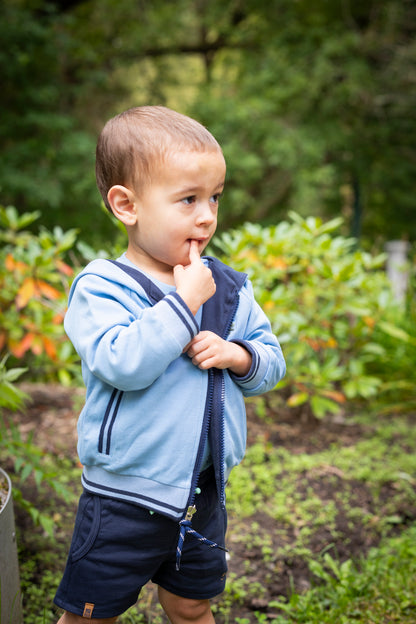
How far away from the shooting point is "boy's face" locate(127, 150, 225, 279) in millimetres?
1332

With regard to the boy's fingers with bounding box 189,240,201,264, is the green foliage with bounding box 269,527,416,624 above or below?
below

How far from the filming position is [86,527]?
142 centimetres

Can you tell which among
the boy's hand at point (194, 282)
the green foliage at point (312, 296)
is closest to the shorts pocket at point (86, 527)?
the boy's hand at point (194, 282)

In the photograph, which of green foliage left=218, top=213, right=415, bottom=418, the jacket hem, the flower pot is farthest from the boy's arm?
green foliage left=218, top=213, right=415, bottom=418

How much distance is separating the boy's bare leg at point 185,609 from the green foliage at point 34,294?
1701mm

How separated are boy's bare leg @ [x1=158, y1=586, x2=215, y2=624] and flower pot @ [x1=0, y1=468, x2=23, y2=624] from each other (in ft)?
1.41

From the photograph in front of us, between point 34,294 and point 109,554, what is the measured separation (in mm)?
1941

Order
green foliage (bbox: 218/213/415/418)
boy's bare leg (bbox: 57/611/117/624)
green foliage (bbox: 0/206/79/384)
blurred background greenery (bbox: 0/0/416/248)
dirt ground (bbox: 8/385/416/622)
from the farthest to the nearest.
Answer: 1. blurred background greenery (bbox: 0/0/416/248)
2. green foliage (bbox: 218/213/415/418)
3. green foliage (bbox: 0/206/79/384)
4. dirt ground (bbox: 8/385/416/622)
5. boy's bare leg (bbox: 57/611/117/624)

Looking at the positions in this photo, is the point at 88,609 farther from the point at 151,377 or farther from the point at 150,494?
the point at 151,377

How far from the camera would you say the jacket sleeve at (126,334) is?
48.5 inches

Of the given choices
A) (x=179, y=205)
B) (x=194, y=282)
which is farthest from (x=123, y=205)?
(x=194, y=282)

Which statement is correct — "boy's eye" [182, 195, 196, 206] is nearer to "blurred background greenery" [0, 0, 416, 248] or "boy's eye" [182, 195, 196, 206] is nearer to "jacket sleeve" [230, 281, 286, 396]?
"jacket sleeve" [230, 281, 286, 396]

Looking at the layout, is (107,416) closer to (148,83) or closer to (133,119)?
(133,119)

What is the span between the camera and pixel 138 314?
4.49 feet
